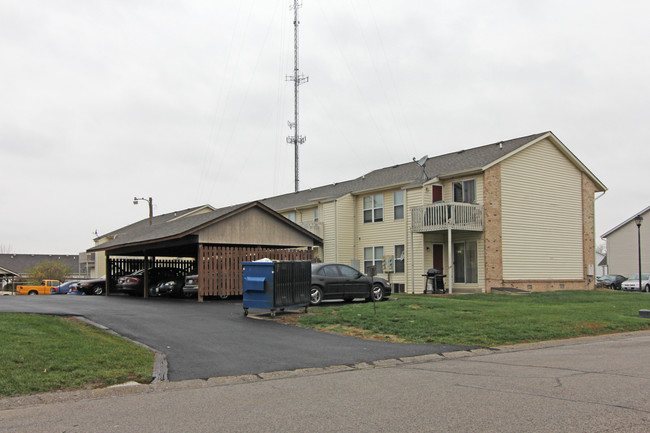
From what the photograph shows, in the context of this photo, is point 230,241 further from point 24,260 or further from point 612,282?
point 24,260

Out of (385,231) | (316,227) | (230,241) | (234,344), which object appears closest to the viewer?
(234,344)

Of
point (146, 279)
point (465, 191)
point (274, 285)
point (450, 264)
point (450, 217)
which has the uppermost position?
point (465, 191)

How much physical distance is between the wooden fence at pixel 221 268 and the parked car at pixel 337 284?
5.06 meters

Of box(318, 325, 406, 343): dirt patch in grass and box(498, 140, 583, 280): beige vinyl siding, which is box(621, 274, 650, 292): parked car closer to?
box(498, 140, 583, 280): beige vinyl siding

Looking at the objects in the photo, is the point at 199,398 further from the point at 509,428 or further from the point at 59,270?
the point at 59,270

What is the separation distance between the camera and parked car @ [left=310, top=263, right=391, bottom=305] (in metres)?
19.5

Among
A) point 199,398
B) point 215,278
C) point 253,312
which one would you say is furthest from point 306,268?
point 199,398

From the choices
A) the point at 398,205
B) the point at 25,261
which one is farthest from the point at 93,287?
the point at 25,261

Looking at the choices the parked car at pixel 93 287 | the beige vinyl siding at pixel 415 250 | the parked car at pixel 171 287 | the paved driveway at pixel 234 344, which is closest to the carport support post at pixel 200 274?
the parked car at pixel 171 287

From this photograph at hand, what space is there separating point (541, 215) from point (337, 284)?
46.9ft

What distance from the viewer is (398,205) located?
103 feet

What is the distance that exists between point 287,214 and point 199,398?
109 feet

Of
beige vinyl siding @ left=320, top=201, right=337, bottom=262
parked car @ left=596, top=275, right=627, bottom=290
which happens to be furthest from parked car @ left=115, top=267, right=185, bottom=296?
parked car @ left=596, top=275, right=627, bottom=290

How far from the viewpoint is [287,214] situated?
40.6 m
